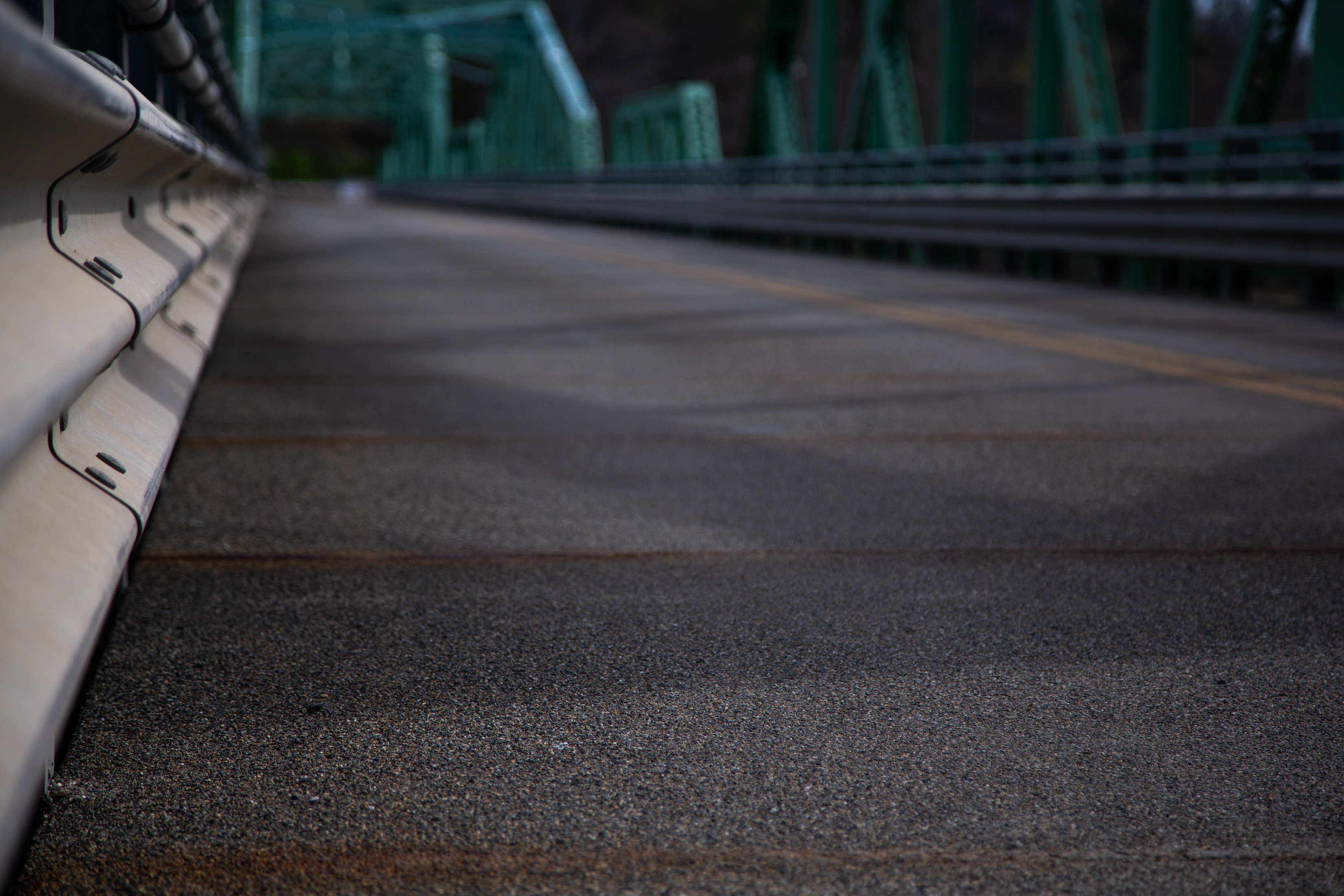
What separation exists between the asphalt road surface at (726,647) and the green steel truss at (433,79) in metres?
35.8

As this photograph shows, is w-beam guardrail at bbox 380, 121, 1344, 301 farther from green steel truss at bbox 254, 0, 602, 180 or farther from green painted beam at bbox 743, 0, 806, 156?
green steel truss at bbox 254, 0, 602, 180

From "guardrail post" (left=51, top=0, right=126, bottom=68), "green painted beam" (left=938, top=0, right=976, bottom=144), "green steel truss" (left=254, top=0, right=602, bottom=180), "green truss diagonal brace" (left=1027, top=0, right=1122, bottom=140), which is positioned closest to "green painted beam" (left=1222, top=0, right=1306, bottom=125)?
"green truss diagonal brace" (left=1027, top=0, right=1122, bottom=140)

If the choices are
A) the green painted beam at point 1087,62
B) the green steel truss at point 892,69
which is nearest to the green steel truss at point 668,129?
the green steel truss at point 892,69

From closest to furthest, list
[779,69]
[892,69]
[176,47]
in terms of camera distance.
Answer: [176,47] < [892,69] < [779,69]

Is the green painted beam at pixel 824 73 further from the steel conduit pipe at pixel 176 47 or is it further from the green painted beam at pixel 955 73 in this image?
the steel conduit pipe at pixel 176 47

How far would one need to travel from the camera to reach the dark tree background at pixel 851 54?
1670 inches

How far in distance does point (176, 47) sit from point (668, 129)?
30.2 m

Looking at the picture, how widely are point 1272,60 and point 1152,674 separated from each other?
10504 millimetres

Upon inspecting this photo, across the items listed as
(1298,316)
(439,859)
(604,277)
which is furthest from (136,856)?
(604,277)

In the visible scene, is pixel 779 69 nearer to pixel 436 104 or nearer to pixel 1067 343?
pixel 1067 343

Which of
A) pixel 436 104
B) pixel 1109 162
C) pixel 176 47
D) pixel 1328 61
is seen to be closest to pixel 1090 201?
pixel 1109 162

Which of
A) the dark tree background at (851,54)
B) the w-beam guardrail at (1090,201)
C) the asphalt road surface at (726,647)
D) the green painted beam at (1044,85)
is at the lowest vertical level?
the asphalt road surface at (726,647)

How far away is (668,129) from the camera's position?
110 feet

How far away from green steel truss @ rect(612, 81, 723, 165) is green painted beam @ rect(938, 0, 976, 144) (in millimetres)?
13308
